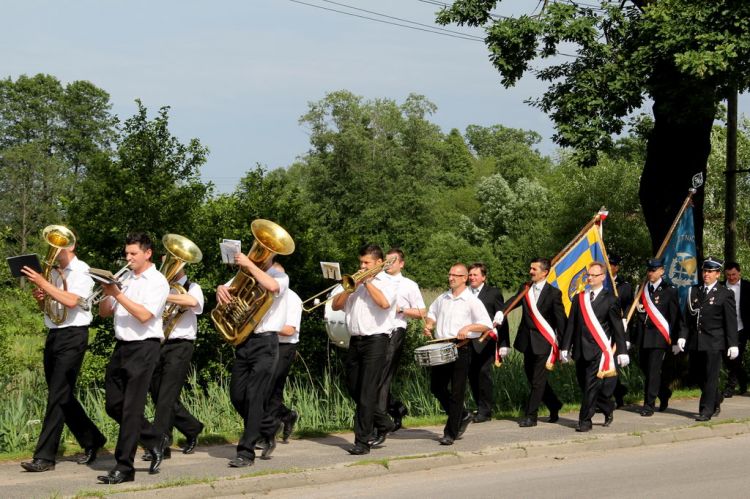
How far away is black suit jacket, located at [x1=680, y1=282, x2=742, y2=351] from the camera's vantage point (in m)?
13.4

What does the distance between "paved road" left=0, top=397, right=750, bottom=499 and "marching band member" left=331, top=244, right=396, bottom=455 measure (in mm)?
366

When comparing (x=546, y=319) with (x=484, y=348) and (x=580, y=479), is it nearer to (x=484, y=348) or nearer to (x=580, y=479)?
(x=484, y=348)

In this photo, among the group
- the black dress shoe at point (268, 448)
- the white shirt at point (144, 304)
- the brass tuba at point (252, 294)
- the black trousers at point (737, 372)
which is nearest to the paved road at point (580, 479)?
the black dress shoe at point (268, 448)

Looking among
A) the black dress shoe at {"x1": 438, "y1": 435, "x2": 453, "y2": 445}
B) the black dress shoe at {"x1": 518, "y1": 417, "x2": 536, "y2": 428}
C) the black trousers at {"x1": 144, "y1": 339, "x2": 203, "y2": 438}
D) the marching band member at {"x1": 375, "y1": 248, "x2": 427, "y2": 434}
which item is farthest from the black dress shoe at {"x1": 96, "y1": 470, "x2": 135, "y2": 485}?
the black dress shoe at {"x1": 518, "y1": 417, "x2": 536, "y2": 428}

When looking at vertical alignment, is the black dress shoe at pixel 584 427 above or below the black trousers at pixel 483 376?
below

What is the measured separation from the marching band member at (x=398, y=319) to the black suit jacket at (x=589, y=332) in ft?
6.01

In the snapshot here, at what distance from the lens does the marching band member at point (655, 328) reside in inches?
545

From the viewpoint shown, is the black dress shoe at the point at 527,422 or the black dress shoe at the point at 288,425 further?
the black dress shoe at the point at 527,422

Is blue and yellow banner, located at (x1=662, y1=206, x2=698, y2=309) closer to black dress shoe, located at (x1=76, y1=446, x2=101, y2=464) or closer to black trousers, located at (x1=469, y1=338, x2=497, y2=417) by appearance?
black trousers, located at (x1=469, y1=338, x2=497, y2=417)

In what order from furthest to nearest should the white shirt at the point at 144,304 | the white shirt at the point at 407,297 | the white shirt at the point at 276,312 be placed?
1. the white shirt at the point at 407,297
2. the white shirt at the point at 276,312
3. the white shirt at the point at 144,304

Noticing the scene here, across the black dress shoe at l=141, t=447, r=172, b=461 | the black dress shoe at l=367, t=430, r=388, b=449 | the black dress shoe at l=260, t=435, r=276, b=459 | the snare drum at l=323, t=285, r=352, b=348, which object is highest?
the snare drum at l=323, t=285, r=352, b=348

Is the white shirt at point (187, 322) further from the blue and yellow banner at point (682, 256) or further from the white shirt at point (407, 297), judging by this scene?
the blue and yellow banner at point (682, 256)

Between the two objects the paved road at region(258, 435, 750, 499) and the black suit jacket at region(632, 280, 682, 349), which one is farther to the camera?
the black suit jacket at region(632, 280, 682, 349)

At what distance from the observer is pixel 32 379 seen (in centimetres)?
1435
